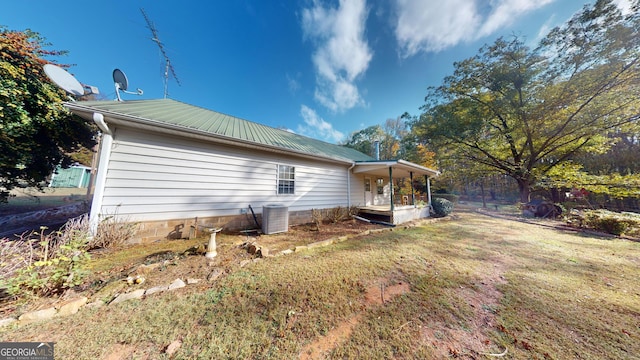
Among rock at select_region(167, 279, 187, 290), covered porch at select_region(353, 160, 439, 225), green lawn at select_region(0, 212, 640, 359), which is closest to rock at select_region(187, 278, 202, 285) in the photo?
rock at select_region(167, 279, 187, 290)

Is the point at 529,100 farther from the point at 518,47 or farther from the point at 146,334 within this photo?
the point at 146,334

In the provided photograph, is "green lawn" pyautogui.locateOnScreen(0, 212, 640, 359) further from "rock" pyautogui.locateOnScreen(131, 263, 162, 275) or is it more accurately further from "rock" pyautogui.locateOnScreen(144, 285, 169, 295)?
"rock" pyautogui.locateOnScreen(131, 263, 162, 275)

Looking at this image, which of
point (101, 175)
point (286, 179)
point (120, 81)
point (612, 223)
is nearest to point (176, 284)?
point (101, 175)

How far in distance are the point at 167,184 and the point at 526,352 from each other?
6691 mm

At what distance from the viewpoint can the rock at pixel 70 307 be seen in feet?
6.55

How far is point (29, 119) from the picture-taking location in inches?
173

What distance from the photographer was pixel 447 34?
891cm

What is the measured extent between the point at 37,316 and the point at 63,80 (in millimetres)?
5975

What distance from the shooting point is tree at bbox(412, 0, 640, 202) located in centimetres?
854

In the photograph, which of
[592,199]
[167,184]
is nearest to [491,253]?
[167,184]

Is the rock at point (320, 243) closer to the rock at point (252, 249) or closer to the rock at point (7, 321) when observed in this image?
the rock at point (252, 249)

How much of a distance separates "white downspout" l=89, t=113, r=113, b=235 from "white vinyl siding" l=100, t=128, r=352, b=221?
87 millimetres

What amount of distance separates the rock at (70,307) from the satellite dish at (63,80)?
17.9 feet

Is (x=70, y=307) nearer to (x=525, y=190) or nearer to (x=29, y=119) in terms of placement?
(x=29, y=119)
